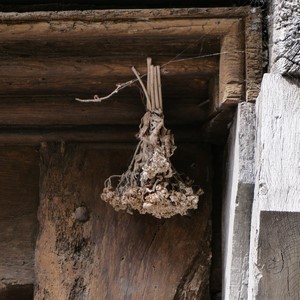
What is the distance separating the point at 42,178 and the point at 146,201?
0.37m

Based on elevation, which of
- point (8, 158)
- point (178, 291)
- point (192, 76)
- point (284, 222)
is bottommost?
point (178, 291)

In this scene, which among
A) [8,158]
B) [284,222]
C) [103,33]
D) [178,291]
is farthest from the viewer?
[8,158]

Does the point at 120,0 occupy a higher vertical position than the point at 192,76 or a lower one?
higher

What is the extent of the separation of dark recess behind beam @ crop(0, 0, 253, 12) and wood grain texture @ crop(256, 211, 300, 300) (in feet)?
1.56

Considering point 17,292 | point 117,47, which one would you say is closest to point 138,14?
point 117,47

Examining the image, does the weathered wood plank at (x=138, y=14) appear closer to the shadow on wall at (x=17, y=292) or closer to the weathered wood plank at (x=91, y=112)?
the weathered wood plank at (x=91, y=112)

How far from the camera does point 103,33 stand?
4.30ft

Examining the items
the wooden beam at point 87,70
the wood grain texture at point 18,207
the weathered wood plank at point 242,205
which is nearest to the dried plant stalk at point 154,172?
the wooden beam at point 87,70

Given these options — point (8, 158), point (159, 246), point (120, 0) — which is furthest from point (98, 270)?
point (120, 0)

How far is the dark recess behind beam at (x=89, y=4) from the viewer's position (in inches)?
54.2

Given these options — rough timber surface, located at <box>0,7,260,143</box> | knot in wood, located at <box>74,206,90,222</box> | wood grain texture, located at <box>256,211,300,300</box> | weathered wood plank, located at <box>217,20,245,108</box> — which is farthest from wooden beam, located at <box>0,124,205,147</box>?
wood grain texture, located at <box>256,211,300,300</box>

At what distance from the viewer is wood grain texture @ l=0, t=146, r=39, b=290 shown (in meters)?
1.68

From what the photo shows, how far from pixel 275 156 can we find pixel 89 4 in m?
0.51

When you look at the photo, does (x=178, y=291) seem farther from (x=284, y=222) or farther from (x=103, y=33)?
(x=103, y=33)
